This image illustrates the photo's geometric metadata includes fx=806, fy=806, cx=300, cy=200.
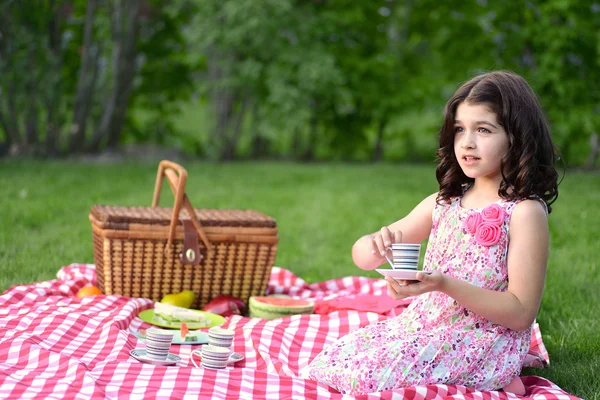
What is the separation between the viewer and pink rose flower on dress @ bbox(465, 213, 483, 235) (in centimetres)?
282

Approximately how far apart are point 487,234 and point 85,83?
30.4 feet

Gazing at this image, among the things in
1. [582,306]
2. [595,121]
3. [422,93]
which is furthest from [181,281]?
[422,93]

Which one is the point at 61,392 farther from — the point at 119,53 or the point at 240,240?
the point at 119,53

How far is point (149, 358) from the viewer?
295cm

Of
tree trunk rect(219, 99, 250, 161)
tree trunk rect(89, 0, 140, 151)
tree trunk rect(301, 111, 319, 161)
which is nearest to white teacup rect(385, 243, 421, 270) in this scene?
tree trunk rect(89, 0, 140, 151)

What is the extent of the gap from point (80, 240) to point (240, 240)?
195cm

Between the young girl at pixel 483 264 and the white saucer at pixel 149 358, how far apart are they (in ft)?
1.69

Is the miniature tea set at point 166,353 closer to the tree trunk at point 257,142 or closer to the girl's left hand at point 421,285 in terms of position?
the girl's left hand at point 421,285

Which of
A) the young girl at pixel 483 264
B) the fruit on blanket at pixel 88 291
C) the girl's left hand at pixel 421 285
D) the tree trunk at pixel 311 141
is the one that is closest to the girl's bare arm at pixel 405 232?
the young girl at pixel 483 264

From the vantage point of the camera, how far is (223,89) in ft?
44.6

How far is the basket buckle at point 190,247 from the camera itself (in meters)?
4.10

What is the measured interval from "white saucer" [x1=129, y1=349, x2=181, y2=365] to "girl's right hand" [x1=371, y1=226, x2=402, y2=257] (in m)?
0.86

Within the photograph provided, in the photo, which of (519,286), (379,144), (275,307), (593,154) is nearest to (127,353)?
(275,307)

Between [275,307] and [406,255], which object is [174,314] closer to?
[275,307]
